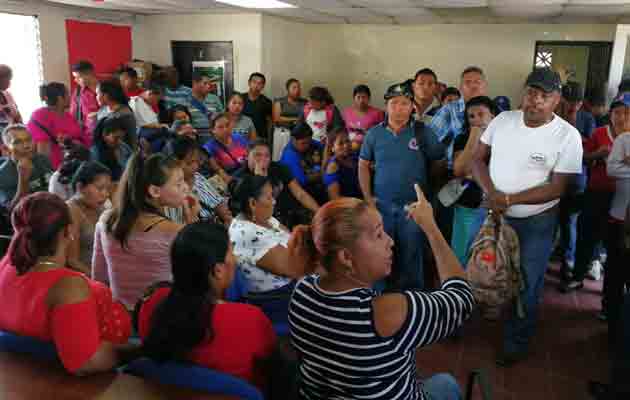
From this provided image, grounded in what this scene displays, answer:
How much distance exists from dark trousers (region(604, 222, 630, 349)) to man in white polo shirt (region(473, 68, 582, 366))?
64 centimetres

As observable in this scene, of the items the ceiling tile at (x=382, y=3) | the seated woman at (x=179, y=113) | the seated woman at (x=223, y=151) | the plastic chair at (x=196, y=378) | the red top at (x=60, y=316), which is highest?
the ceiling tile at (x=382, y=3)

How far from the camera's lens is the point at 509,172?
8.71 ft

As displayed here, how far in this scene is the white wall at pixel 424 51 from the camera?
301 inches

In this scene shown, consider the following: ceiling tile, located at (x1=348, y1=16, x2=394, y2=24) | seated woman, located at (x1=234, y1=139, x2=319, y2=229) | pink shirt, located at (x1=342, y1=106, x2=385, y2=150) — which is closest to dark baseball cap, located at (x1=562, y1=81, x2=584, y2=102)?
pink shirt, located at (x1=342, y1=106, x2=385, y2=150)

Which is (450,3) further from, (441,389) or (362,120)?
(441,389)

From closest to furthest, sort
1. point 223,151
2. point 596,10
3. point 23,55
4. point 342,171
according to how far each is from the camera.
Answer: point 342,171 → point 223,151 → point 596,10 → point 23,55

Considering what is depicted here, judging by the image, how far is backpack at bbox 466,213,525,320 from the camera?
262 cm

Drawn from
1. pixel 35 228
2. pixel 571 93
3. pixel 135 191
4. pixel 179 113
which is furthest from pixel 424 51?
pixel 35 228

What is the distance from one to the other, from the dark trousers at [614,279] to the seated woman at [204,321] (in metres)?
2.45

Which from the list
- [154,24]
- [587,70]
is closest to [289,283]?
[154,24]

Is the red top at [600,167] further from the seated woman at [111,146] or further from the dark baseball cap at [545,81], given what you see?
the seated woman at [111,146]

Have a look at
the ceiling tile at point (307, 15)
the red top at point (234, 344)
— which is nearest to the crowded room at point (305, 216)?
the red top at point (234, 344)

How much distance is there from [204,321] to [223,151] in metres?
2.89

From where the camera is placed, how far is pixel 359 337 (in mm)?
1272
